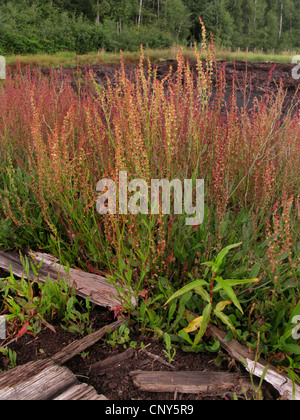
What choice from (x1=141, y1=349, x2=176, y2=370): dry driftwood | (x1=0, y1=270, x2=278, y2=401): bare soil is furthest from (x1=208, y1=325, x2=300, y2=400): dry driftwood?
(x1=141, y1=349, x2=176, y2=370): dry driftwood

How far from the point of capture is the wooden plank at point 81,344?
1.83 metres

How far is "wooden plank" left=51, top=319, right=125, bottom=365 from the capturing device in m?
1.83

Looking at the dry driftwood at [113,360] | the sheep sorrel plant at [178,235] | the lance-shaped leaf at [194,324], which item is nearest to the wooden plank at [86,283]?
the sheep sorrel plant at [178,235]

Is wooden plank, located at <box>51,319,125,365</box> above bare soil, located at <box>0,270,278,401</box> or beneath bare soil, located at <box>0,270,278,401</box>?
above

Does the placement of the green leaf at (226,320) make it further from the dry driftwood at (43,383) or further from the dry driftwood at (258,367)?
the dry driftwood at (43,383)

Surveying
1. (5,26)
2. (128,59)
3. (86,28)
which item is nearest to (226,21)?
(86,28)

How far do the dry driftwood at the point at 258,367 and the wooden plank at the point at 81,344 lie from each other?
0.56 meters

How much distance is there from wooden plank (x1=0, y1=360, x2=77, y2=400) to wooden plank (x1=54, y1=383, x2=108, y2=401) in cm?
3

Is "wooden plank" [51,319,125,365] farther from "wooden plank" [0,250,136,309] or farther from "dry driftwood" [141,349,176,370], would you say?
"dry driftwood" [141,349,176,370]

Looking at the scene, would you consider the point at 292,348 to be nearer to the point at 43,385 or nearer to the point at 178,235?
the point at 178,235

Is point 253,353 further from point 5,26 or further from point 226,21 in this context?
point 226,21

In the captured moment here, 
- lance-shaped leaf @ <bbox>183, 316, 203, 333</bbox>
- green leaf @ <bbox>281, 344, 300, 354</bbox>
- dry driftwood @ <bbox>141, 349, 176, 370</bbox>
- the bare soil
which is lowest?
the bare soil
